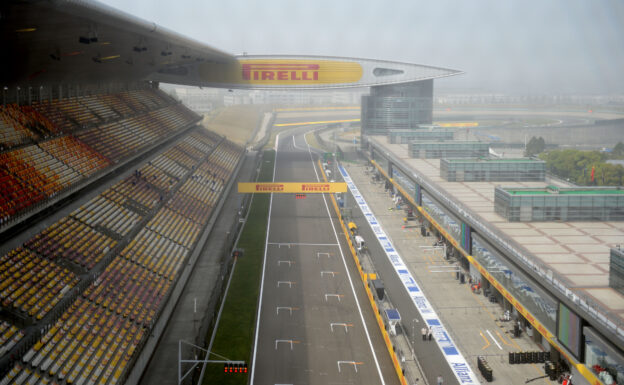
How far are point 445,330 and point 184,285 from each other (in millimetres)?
15627

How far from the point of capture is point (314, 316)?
32125mm

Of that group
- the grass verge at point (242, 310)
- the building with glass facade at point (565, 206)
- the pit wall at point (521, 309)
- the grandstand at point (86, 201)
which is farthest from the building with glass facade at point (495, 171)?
the grandstand at point (86, 201)

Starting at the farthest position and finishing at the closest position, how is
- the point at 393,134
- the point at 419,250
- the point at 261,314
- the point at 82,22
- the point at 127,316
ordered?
the point at 393,134
the point at 419,250
the point at 261,314
the point at 127,316
the point at 82,22

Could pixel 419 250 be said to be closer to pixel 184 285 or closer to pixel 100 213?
pixel 184 285

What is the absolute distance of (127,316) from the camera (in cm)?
2595

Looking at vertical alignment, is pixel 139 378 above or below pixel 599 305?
below

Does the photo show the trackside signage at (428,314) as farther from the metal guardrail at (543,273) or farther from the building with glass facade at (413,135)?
the building with glass facade at (413,135)

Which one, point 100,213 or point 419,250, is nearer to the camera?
point 100,213

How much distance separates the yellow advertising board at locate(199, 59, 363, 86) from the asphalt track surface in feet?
95.4

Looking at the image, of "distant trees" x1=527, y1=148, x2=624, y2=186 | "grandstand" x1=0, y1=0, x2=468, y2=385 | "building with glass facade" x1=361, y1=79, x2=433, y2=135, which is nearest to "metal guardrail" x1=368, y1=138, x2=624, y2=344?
"grandstand" x1=0, y1=0, x2=468, y2=385

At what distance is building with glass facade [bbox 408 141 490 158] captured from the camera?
6488cm

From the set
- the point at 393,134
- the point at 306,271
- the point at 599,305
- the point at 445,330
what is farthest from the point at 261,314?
the point at 393,134

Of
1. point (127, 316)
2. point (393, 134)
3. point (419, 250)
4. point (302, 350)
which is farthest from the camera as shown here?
point (393, 134)

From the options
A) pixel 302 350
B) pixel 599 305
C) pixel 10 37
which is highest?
pixel 10 37
